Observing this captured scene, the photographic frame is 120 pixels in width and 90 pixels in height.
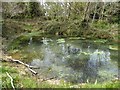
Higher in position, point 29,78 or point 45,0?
point 45,0

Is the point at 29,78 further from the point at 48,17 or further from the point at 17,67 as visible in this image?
the point at 48,17

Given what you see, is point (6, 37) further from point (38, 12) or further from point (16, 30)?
point (38, 12)

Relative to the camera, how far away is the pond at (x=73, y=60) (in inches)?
348

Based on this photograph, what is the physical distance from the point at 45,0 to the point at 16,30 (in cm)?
551

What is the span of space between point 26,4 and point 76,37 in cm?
896

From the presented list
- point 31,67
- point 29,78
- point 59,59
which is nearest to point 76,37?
point 59,59

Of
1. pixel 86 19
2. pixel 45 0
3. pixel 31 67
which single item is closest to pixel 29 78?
pixel 31 67

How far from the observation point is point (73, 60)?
1063 centimetres

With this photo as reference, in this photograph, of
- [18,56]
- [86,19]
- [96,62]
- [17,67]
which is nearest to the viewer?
[17,67]

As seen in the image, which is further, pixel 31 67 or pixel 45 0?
pixel 45 0

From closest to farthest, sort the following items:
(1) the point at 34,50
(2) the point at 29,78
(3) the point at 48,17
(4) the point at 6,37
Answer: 1. (2) the point at 29,78
2. (1) the point at 34,50
3. (4) the point at 6,37
4. (3) the point at 48,17

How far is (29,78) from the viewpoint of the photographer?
8.05m

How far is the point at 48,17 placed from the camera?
20688 mm

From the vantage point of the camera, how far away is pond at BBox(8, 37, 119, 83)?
8.83 m
